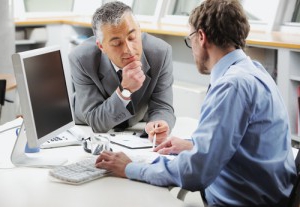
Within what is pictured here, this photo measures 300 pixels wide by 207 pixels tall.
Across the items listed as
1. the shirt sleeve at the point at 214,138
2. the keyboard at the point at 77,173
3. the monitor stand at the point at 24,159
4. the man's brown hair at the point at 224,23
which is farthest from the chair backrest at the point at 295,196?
the monitor stand at the point at 24,159

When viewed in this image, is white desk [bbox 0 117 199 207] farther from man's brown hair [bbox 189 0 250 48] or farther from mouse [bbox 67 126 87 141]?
man's brown hair [bbox 189 0 250 48]

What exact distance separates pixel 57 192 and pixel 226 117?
A: 0.65 m

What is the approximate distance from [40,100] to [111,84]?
79cm

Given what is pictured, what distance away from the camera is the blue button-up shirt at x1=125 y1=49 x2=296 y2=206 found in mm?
1678

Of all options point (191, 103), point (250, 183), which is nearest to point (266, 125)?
point (250, 183)

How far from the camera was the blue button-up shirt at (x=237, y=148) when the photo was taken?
168cm

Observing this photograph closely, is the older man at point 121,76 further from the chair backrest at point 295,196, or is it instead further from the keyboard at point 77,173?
the chair backrest at point 295,196

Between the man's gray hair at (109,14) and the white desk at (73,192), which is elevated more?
the man's gray hair at (109,14)

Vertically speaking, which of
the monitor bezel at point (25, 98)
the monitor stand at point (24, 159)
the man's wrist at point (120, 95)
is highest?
the monitor bezel at point (25, 98)

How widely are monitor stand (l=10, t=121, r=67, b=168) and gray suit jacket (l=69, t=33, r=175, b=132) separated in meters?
0.53

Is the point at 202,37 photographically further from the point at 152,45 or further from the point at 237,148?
the point at 152,45

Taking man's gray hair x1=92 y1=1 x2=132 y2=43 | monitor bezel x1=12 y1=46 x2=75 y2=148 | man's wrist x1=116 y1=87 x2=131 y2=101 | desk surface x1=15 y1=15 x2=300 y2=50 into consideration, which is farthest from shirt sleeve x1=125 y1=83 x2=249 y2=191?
desk surface x1=15 y1=15 x2=300 y2=50

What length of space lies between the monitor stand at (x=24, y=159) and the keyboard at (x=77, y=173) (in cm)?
11

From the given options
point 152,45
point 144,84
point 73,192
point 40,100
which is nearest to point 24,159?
point 40,100
